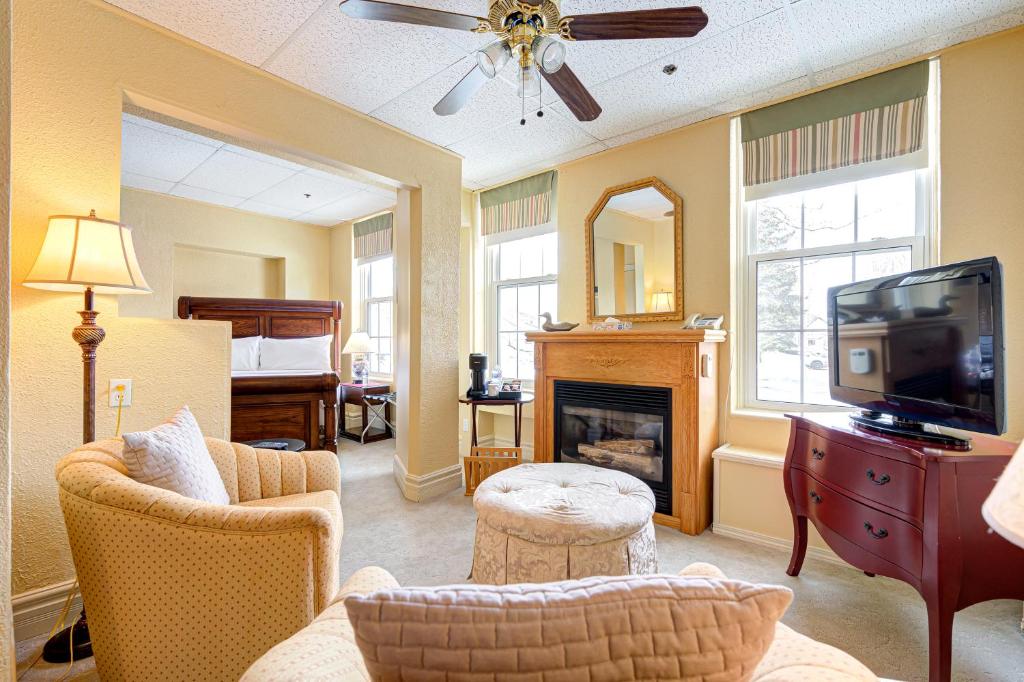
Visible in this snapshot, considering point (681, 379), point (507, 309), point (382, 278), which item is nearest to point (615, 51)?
point (681, 379)

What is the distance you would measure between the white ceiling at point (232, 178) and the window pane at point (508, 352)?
73.8 inches

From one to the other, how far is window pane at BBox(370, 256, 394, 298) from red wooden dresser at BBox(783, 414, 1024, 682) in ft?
15.4

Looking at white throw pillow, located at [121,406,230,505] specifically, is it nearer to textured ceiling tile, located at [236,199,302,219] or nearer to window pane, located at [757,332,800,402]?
window pane, located at [757,332,800,402]

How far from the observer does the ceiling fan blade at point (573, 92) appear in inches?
74.2

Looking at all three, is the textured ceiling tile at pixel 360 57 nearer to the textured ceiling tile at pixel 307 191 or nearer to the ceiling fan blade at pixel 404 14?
the ceiling fan blade at pixel 404 14

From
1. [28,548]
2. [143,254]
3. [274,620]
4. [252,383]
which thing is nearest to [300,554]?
[274,620]

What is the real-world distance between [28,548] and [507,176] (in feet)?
12.4

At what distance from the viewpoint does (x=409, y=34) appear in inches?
85.4

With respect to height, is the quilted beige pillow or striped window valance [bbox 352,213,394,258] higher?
striped window valance [bbox 352,213,394,258]

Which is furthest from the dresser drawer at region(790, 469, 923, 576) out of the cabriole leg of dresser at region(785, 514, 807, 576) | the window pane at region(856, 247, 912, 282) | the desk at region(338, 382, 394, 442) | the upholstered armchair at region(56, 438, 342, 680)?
the desk at region(338, 382, 394, 442)

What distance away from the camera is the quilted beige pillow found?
520mm

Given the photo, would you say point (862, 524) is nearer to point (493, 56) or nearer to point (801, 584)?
point (801, 584)

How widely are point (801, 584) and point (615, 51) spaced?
2.83 meters

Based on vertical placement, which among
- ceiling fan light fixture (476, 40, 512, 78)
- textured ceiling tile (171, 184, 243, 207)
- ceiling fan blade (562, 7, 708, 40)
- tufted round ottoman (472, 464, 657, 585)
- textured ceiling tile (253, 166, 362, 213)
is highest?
textured ceiling tile (253, 166, 362, 213)
